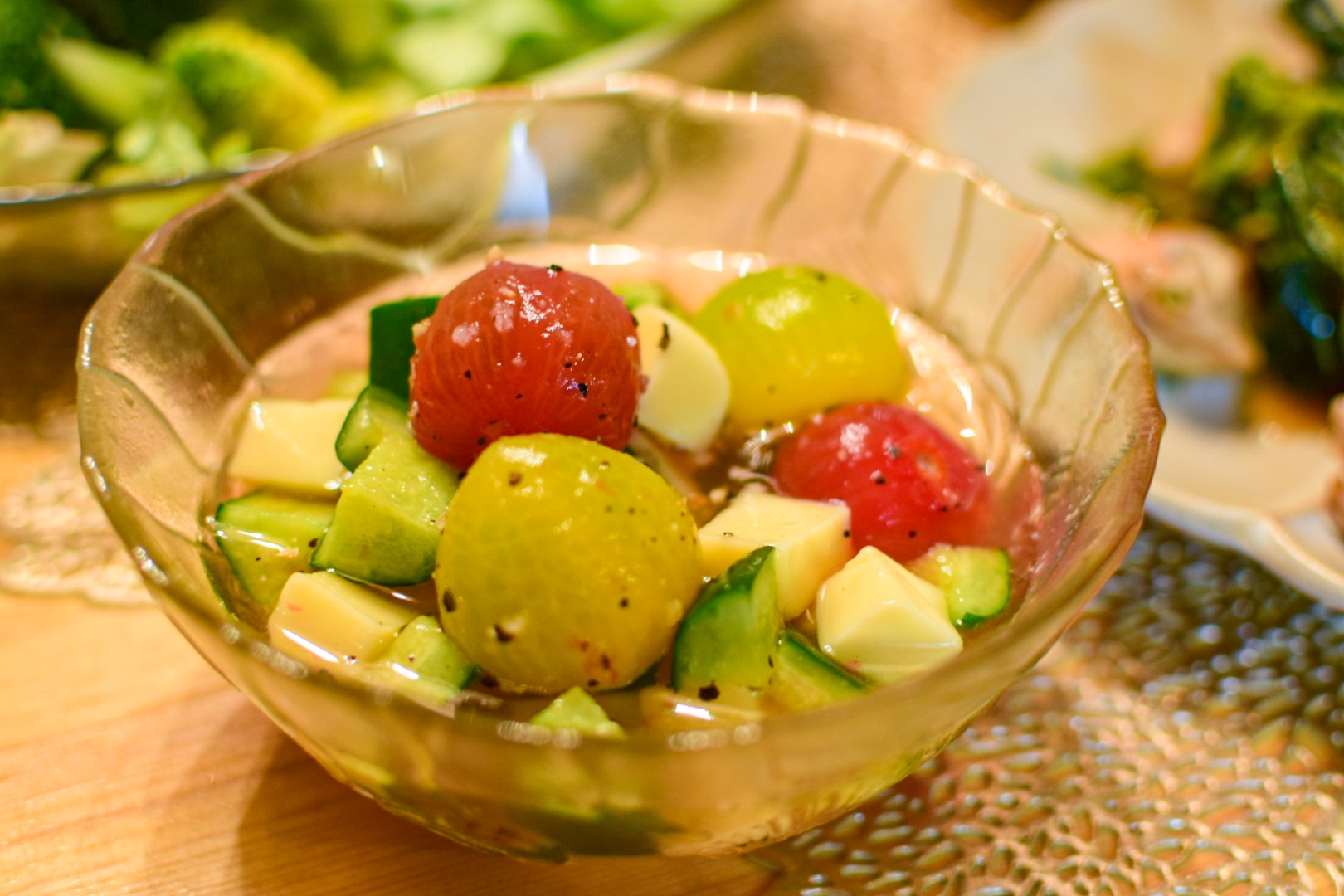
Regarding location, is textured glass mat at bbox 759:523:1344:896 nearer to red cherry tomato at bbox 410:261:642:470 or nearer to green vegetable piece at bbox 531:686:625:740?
green vegetable piece at bbox 531:686:625:740

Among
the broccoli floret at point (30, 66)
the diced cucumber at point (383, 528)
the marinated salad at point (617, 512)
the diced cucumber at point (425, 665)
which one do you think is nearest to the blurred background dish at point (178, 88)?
the broccoli floret at point (30, 66)

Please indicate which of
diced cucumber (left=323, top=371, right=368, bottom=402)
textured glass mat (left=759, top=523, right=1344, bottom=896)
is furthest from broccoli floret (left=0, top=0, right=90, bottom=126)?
textured glass mat (left=759, top=523, right=1344, bottom=896)

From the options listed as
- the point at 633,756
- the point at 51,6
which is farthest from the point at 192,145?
the point at 633,756

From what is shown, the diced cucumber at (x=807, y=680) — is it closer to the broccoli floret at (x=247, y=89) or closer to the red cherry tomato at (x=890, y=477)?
the red cherry tomato at (x=890, y=477)

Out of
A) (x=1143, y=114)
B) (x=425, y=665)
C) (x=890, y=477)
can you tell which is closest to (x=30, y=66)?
(x=425, y=665)

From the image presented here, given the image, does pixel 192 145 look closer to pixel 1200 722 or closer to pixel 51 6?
pixel 51 6
